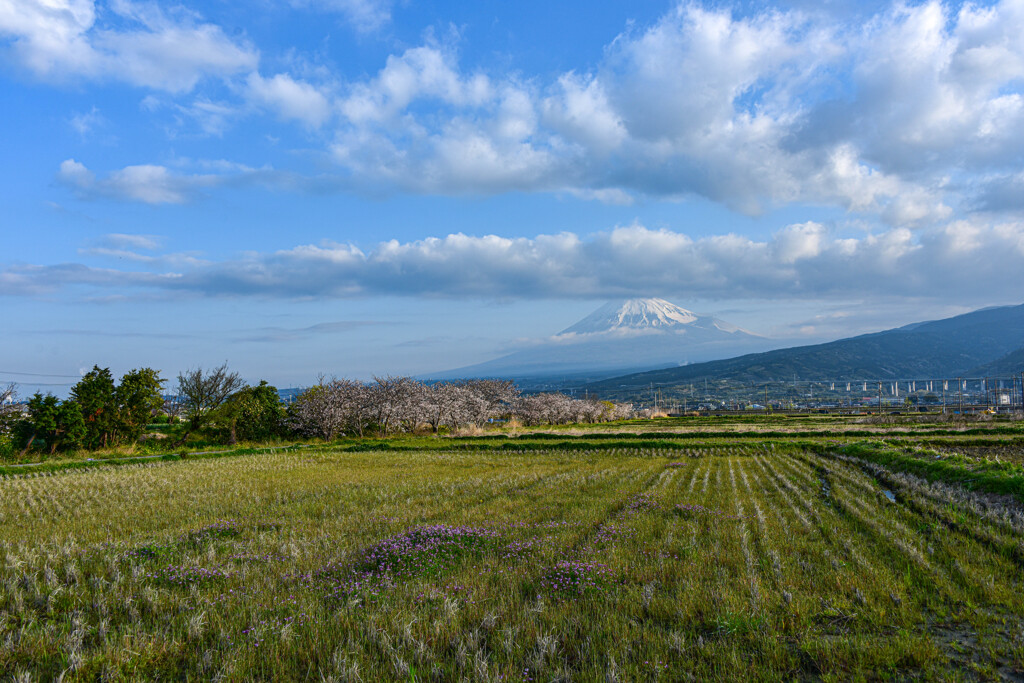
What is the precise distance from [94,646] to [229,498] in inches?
526

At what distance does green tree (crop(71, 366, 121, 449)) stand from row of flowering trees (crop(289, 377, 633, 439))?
1718cm

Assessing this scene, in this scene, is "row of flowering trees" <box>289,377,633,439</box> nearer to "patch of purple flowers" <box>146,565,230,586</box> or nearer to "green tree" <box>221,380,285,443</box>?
"green tree" <box>221,380,285,443</box>

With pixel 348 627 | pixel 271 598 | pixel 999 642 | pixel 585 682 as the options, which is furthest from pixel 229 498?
pixel 999 642

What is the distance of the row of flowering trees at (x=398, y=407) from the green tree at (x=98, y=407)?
17.2m

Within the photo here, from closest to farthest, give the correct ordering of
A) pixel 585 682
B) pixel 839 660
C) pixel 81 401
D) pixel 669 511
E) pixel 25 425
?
pixel 585 682, pixel 839 660, pixel 669 511, pixel 25 425, pixel 81 401

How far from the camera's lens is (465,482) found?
70.0ft

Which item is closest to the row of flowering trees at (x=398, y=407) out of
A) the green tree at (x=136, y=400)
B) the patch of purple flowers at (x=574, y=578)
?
the green tree at (x=136, y=400)

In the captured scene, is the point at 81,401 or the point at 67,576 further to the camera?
the point at 81,401

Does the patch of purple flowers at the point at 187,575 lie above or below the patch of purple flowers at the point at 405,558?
above

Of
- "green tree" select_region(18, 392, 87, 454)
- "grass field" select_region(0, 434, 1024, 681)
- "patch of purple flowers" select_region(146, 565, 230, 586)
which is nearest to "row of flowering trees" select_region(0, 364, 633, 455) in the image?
"green tree" select_region(18, 392, 87, 454)

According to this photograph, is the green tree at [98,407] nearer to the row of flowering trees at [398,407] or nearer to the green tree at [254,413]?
the green tree at [254,413]

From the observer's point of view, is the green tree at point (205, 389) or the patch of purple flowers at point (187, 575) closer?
the patch of purple flowers at point (187, 575)

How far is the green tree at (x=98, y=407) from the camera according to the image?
141ft

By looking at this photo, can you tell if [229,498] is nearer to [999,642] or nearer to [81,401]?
[999,642]
